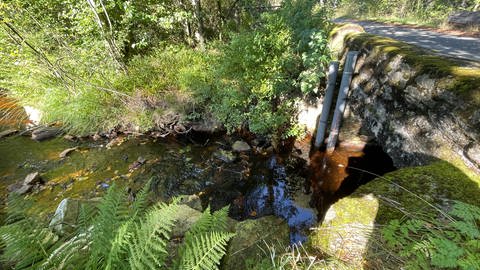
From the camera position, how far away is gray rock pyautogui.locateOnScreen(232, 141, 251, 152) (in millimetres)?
5566

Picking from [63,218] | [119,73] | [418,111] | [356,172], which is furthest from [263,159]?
[119,73]

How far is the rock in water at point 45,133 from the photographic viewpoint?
20.4 feet

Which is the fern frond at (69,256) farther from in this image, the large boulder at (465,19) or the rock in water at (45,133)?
the large boulder at (465,19)

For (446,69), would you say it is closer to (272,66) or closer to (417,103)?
(417,103)

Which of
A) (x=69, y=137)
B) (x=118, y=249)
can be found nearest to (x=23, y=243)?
(x=118, y=249)

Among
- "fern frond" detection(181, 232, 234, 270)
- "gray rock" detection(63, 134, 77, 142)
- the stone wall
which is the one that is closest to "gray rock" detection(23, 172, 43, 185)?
"gray rock" detection(63, 134, 77, 142)

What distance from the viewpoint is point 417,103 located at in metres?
3.23

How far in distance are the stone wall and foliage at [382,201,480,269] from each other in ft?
4.47

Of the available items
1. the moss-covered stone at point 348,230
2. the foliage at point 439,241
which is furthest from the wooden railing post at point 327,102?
the foliage at point 439,241

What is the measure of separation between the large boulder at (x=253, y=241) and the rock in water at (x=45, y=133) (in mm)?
6544

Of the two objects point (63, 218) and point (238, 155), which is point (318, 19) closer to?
point (238, 155)

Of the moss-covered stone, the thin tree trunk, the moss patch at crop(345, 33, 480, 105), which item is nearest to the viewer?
the moss-covered stone

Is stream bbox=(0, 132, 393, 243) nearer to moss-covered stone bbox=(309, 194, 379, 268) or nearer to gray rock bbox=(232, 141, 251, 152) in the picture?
gray rock bbox=(232, 141, 251, 152)

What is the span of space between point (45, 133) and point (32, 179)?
2.27 metres
